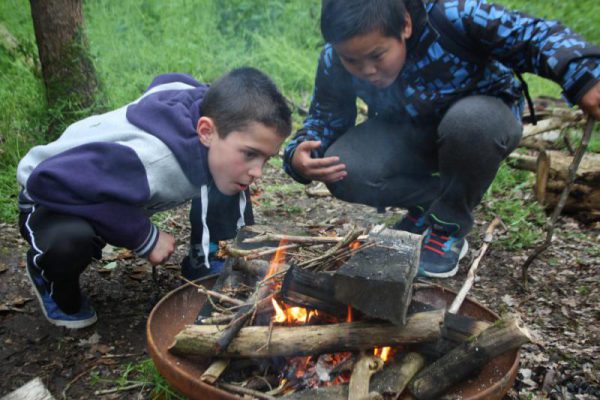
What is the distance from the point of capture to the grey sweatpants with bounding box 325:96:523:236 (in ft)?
9.00

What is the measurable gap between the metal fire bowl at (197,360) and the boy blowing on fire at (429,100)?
31.1 inches

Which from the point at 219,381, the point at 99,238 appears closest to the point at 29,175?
the point at 99,238

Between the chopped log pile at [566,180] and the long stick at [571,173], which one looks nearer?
the long stick at [571,173]

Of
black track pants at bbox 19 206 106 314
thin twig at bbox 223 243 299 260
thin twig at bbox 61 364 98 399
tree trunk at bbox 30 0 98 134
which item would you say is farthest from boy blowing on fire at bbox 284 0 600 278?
tree trunk at bbox 30 0 98 134

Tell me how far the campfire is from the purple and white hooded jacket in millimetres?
648

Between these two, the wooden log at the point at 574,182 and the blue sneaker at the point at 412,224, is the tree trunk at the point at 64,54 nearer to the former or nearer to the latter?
the blue sneaker at the point at 412,224

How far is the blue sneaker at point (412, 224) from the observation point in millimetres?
3285

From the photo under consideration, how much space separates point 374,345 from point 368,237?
1.36ft

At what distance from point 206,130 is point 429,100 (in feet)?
3.90

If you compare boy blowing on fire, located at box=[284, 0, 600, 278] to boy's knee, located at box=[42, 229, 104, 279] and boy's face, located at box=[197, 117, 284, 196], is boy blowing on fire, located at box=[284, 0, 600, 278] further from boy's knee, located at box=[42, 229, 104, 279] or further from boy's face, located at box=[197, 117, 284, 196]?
boy's knee, located at box=[42, 229, 104, 279]

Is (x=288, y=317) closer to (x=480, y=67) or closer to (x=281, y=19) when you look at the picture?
(x=480, y=67)

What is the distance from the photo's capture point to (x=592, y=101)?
2.35 m

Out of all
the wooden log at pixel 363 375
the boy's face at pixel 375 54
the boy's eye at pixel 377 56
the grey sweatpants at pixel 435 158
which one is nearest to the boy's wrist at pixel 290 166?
the grey sweatpants at pixel 435 158

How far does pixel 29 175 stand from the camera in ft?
7.76
